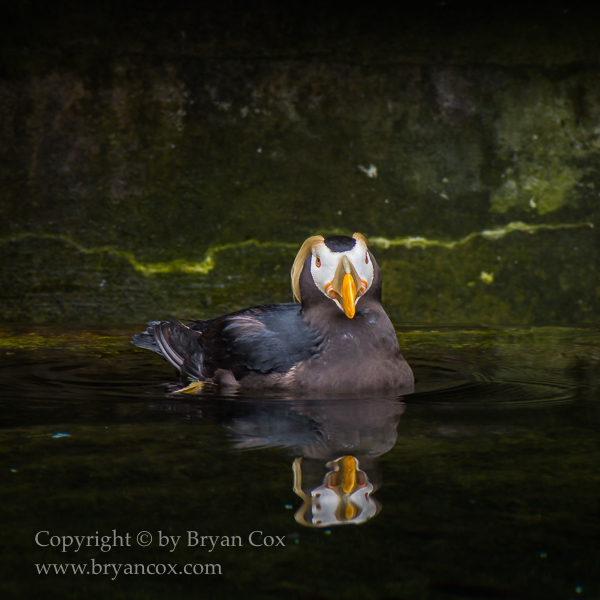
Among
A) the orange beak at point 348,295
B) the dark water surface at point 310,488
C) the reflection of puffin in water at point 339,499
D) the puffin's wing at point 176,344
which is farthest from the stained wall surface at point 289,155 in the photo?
the reflection of puffin in water at point 339,499

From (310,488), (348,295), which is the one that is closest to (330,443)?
(310,488)

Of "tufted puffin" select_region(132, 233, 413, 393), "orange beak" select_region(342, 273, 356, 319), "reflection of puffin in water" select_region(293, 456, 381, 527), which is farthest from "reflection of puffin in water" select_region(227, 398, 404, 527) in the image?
"orange beak" select_region(342, 273, 356, 319)

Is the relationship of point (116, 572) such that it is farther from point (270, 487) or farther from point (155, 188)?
point (155, 188)

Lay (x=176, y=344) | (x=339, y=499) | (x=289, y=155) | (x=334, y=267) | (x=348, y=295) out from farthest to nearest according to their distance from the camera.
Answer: (x=289, y=155) → (x=176, y=344) → (x=334, y=267) → (x=348, y=295) → (x=339, y=499)

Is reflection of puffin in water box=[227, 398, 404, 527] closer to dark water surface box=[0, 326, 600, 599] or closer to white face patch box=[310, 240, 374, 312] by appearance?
dark water surface box=[0, 326, 600, 599]

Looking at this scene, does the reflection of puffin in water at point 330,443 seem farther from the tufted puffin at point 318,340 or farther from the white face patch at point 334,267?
the white face patch at point 334,267

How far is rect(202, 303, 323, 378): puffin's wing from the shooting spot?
9.40 ft

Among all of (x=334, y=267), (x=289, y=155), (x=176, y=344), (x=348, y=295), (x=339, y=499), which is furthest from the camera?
(x=289, y=155)

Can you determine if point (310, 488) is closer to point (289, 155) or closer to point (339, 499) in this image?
point (339, 499)

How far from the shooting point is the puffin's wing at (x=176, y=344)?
3141mm

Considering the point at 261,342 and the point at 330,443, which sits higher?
the point at 261,342

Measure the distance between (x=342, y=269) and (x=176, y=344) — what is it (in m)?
0.79

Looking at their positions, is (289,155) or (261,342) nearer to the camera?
(261,342)

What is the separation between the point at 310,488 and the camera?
67.9 inches
